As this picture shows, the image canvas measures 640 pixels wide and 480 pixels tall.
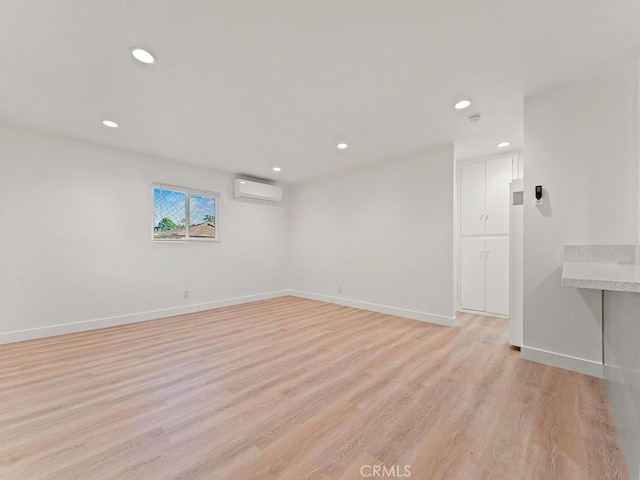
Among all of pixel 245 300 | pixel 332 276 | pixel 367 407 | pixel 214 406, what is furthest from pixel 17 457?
pixel 332 276

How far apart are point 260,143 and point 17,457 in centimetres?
353

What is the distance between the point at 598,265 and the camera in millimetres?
2145

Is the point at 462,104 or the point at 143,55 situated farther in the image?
the point at 462,104

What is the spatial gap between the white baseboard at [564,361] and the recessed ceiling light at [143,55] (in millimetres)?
4136

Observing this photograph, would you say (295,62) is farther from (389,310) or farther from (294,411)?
(389,310)

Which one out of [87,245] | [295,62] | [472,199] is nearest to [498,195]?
[472,199]

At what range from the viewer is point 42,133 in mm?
3336

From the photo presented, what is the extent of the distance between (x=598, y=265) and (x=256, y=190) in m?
4.95

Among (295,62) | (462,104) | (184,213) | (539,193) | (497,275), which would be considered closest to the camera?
(295,62)

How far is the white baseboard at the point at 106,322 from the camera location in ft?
10.3

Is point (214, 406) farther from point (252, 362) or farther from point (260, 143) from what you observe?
point (260, 143)

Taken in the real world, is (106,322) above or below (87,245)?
below

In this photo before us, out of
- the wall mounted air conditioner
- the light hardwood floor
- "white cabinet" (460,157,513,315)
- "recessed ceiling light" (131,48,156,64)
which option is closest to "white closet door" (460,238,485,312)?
"white cabinet" (460,157,513,315)

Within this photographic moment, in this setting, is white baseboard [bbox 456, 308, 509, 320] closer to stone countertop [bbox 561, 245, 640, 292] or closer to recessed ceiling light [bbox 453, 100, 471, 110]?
stone countertop [bbox 561, 245, 640, 292]
